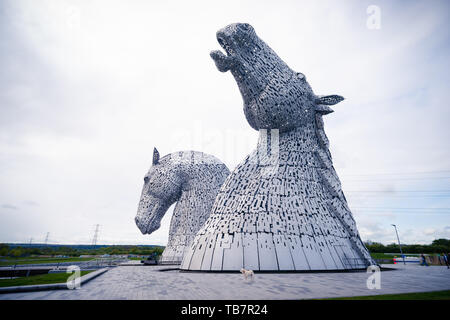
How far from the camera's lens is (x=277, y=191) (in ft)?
28.1

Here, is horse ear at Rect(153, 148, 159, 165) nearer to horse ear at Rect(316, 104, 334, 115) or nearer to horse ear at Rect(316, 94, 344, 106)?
horse ear at Rect(316, 104, 334, 115)

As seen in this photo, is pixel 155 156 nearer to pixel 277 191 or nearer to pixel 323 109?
pixel 277 191

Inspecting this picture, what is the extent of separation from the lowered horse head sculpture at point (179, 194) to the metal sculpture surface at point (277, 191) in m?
5.25

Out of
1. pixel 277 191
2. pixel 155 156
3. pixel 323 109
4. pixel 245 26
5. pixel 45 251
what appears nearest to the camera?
pixel 277 191

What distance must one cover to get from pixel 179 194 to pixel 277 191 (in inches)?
303

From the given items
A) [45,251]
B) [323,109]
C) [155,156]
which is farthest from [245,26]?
[45,251]

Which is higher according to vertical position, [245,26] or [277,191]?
[245,26]

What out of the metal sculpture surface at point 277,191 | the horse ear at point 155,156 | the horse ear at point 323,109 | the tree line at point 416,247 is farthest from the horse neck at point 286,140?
the tree line at point 416,247

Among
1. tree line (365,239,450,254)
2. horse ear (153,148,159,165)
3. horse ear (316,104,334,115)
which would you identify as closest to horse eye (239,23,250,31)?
horse ear (316,104,334,115)

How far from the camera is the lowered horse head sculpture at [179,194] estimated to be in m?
14.0

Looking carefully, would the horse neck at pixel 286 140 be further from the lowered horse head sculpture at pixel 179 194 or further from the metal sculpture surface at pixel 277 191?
the lowered horse head sculpture at pixel 179 194
